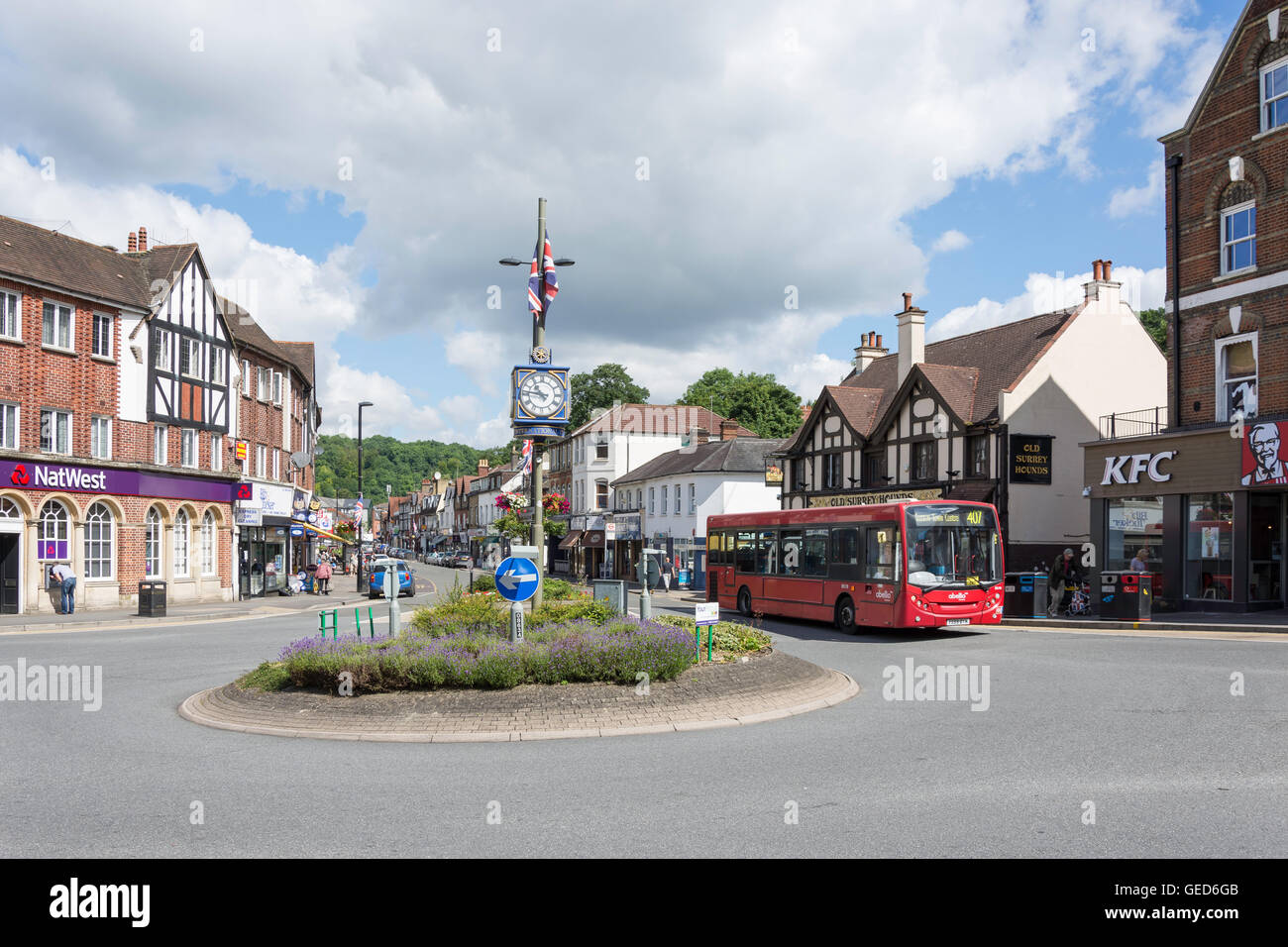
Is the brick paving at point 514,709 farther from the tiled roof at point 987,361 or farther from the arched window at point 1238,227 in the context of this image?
the tiled roof at point 987,361

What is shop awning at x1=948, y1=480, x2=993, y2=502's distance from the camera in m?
31.4

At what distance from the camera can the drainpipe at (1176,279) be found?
2597 cm

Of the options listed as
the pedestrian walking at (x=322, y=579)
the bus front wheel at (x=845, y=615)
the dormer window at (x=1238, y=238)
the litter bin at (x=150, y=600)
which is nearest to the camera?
the bus front wheel at (x=845, y=615)

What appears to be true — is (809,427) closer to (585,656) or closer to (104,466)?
(104,466)

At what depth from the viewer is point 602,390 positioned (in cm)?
8350

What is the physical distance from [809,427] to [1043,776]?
112 feet

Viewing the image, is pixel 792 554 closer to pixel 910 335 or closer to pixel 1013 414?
pixel 1013 414

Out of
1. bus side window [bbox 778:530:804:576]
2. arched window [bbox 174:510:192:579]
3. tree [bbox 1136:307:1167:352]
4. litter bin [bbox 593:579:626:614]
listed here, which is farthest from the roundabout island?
tree [bbox 1136:307:1167:352]

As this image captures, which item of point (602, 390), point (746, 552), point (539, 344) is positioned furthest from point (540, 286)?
point (602, 390)

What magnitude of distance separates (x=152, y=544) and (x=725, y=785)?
96.9 feet

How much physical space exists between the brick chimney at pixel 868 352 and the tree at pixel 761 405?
2561 cm

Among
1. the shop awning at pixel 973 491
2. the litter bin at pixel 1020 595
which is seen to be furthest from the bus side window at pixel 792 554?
the shop awning at pixel 973 491

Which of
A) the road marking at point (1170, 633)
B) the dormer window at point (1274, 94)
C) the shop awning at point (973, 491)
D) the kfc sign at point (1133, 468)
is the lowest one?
the road marking at point (1170, 633)

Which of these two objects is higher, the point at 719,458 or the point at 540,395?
the point at 719,458
